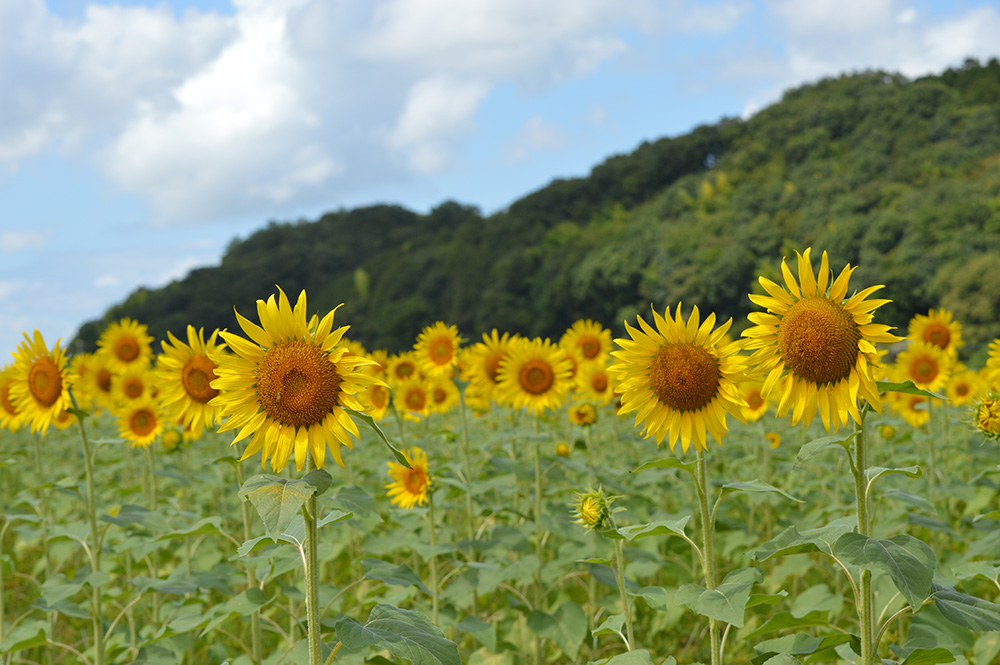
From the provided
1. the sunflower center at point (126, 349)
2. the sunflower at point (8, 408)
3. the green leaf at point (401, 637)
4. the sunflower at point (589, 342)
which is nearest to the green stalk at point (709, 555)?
the green leaf at point (401, 637)

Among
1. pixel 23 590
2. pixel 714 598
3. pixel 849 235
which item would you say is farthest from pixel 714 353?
pixel 849 235

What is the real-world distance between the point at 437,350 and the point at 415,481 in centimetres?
251

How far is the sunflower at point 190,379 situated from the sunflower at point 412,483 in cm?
121

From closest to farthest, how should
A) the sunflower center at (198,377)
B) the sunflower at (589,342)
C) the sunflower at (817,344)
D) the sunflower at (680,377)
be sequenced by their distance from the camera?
the sunflower at (817,344)
the sunflower at (680,377)
the sunflower center at (198,377)
the sunflower at (589,342)

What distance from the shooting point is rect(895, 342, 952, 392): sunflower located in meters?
6.55

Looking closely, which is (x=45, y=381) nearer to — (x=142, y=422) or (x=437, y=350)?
(x=142, y=422)

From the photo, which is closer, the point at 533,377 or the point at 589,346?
the point at 533,377

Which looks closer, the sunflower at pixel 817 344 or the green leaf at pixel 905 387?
the green leaf at pixel 905 387

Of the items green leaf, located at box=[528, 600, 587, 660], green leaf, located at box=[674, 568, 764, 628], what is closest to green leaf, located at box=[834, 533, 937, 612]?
green leaf, located at box=[674, 568, 764, 628]

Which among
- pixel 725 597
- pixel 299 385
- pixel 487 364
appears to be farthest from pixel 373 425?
pixel 487 364

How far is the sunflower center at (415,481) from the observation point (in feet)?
15.1

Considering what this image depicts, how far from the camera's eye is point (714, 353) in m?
2.96

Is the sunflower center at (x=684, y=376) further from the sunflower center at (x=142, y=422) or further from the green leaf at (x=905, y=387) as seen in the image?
the sunflower center at (x=142, y=422)

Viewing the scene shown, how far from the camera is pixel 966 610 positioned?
229cm
